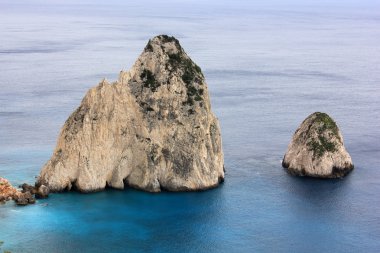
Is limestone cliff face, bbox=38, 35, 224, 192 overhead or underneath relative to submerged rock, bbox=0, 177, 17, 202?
overhead

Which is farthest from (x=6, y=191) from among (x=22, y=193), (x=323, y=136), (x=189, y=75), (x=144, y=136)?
(x=323, y=136)

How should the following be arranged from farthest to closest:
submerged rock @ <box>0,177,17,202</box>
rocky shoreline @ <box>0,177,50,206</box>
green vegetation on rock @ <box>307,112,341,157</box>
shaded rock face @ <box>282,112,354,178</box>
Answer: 1. shaded rock face @ <box>282,112,354,178</box>
2. green vegetation on rock @ <box>307,112,341,157</box>
3. submerged rock @ <box>0,177,17,202</box>
4. rocky shoreline @ <box>0,177,50,206</box>

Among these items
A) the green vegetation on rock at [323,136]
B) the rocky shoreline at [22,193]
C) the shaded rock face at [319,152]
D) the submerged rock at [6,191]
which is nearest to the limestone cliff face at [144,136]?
the rocky shoreline at [22,193]

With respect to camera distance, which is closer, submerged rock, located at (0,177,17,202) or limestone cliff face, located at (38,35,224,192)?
submerged rock, located at (0,177,17,202)

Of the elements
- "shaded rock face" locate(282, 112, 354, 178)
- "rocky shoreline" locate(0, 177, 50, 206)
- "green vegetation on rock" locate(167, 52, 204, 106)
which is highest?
"green vegetation on rock" locate(167, 52, 204, 106)

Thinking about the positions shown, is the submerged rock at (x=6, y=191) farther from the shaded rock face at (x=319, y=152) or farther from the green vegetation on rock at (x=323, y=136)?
the green vegetation on rock at (x=323, y=136)

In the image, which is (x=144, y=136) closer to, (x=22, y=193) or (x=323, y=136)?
(x=22, y=193)

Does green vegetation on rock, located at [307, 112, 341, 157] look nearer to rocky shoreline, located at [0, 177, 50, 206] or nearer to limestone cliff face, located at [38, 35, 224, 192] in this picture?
limestone cliff face, located at [38, 35, 224, 192]

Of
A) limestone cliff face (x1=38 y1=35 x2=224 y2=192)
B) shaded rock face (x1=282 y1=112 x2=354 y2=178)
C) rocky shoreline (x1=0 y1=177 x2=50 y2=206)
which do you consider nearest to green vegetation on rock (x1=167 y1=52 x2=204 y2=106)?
limestone cliff face (x1=38 y1=35 x2=224 y2=192)
